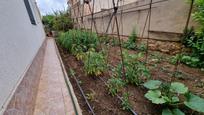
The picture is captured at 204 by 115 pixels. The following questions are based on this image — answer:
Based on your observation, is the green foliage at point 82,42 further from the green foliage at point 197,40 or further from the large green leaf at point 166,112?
the large green leaf at point 166,112

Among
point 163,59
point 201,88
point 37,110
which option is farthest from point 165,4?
point 37,110

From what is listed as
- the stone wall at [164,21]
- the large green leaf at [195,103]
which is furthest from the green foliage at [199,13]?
the large green leaf at [195,103]

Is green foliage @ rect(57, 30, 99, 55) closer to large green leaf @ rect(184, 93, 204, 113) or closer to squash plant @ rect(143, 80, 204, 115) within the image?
squash plant @ rect(143, 80, 204, 115)

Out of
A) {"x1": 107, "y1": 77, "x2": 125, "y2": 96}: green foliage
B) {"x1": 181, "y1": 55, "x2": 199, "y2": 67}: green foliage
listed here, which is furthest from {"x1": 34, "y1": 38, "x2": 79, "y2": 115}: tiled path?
{"x1": 181, "y1": 55, "x2": 199, "y2": 67}: green foliage

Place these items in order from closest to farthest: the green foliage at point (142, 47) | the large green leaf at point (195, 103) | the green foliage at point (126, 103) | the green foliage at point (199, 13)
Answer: the large green leaf at point (195, 103) < the green foliage at point (126, 103) < the green foliage at point (199, 13) < the green foliage at point (142, 47)

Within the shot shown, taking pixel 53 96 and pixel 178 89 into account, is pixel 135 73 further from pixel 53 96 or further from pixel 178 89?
pixel 53 96

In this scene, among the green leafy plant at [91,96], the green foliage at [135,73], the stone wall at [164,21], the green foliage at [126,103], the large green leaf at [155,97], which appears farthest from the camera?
the stone wall at [164,21]

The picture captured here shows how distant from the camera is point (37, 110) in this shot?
172 centimetres

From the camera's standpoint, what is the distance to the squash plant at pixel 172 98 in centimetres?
148

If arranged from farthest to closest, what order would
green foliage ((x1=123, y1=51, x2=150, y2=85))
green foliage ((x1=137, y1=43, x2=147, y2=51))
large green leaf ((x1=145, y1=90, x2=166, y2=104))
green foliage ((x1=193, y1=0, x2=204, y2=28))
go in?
green foliage ((x1=137, y1=43, x2=147, y2=51))
green foliage ((x1=193, y1=0, x2=204, y2=28))
green foliage ((x1=123, y1=51, x2=150, y2=85))
large green leaf ((x1=145, y1=90, x2=166, y2=104))

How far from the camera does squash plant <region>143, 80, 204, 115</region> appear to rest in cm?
148

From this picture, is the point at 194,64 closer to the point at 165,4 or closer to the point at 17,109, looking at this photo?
the point at 165,4

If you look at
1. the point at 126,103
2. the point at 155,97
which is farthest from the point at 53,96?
the point at 155,97

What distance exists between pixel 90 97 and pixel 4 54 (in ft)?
3.35
